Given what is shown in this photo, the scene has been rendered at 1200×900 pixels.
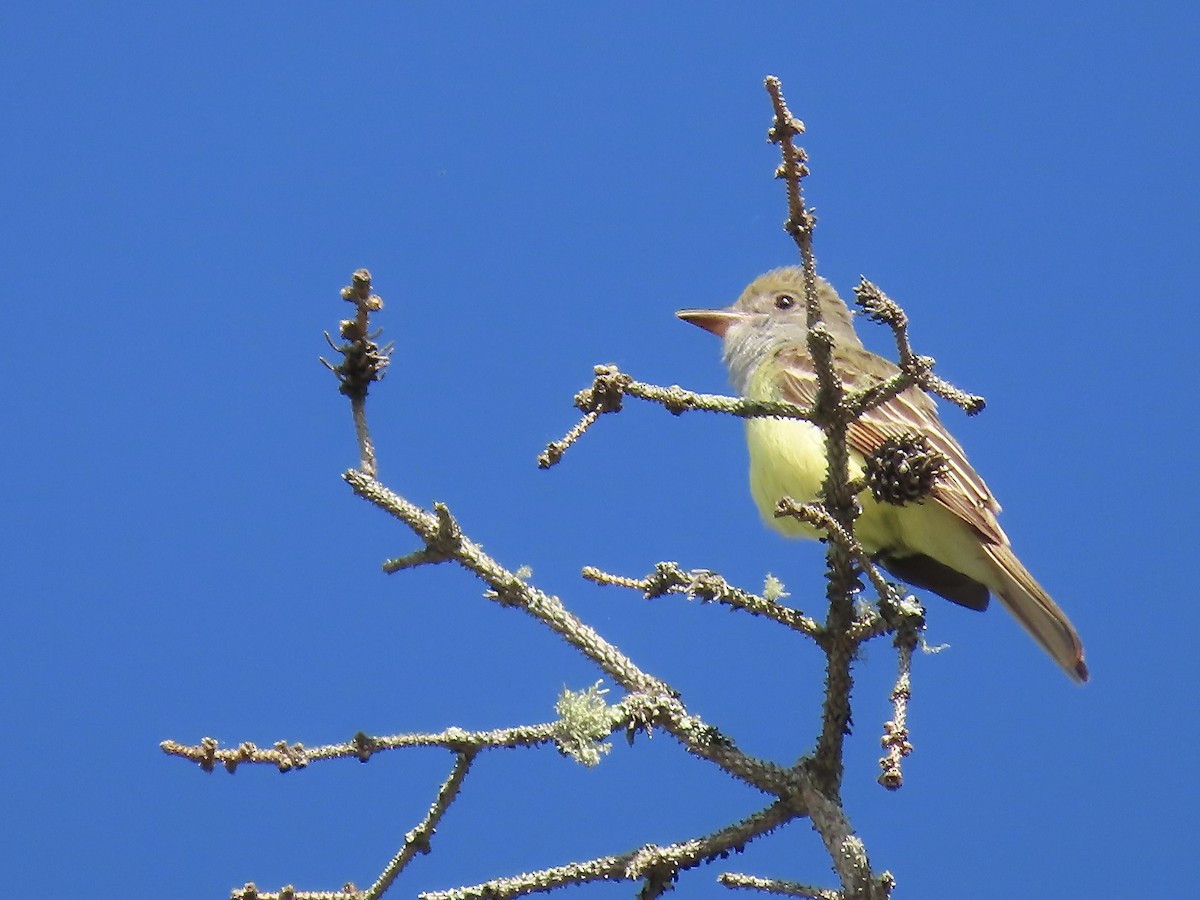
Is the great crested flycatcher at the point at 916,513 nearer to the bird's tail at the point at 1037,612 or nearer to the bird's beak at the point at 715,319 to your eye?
the bird's tail at the point at 1037,612

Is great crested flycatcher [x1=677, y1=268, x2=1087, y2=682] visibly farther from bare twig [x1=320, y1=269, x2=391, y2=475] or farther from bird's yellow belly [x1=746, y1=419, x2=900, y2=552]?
bare twig [x1=320, y1=269, x2=391, y2=475]

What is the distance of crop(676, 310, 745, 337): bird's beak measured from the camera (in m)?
6.77

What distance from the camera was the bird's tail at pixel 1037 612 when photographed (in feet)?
15.2

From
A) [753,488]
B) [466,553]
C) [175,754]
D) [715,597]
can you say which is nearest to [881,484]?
[715,597]

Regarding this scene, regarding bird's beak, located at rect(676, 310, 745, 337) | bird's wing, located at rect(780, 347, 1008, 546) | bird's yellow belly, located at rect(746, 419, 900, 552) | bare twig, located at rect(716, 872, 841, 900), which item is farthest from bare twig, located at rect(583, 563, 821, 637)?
bird's beak, located at rect(676, 310, 745, 337)

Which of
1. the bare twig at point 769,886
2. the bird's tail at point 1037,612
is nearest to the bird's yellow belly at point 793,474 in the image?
the bird's tail at point 1037,612

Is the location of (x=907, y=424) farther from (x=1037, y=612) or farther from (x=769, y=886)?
(x=769, y=886)

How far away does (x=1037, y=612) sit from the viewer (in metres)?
4.79

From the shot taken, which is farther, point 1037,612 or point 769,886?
point 1037,612

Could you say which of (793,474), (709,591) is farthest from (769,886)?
(793,474)

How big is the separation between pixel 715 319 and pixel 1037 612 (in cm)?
253

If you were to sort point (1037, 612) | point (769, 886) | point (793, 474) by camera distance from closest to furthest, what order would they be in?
point (769, 886)
point (1037, 612)
point (793, 474)

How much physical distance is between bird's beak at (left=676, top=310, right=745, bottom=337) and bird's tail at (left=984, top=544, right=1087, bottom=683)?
2.20m

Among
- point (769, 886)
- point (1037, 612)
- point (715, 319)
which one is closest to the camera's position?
point (769, 886)
